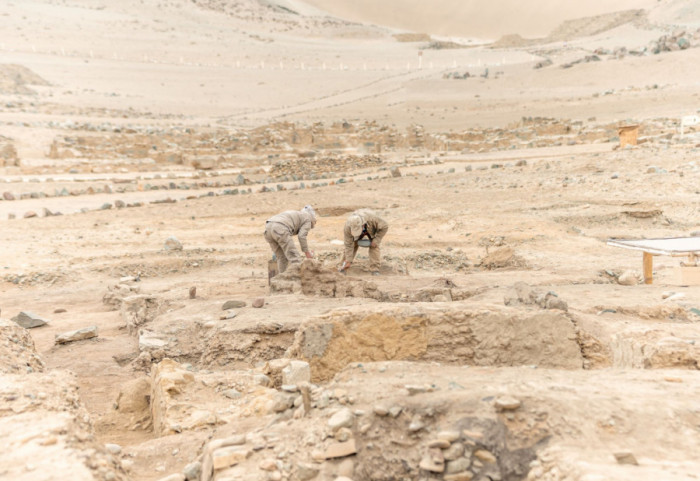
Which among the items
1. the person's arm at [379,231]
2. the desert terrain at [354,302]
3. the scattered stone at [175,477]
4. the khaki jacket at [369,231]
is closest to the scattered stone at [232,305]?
the desert terrain at [354,302]

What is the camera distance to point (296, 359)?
4.56 m

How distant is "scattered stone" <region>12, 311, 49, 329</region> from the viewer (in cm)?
677

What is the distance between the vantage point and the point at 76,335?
6176 millimetres

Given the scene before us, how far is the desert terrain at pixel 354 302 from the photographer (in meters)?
2.70

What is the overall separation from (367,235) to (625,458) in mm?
5657

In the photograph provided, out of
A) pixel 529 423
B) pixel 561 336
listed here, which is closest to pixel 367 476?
pixel 529 423

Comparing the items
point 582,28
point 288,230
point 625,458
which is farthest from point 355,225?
point 582,28

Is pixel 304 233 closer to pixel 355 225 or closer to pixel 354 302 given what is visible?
pixel 355 225

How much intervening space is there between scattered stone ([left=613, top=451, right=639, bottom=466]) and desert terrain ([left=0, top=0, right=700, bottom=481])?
2 centimetres

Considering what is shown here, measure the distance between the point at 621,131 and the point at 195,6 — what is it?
76860 millimetres

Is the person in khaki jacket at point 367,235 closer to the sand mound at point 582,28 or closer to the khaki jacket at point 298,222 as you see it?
the khaki jacket at point 298,222

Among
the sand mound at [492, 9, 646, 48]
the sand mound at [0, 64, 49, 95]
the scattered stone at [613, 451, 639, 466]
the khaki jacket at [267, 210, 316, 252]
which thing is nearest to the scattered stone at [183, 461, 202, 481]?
the scattered stone at [613, 451, 639, 466]

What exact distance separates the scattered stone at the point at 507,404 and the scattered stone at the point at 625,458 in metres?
0.49

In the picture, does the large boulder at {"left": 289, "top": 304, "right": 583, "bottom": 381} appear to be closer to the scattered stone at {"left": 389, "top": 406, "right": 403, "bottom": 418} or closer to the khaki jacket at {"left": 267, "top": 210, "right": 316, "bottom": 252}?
the scattered stone at {"left": 389, "top": 406, "right": 403, "bottom": 418}
